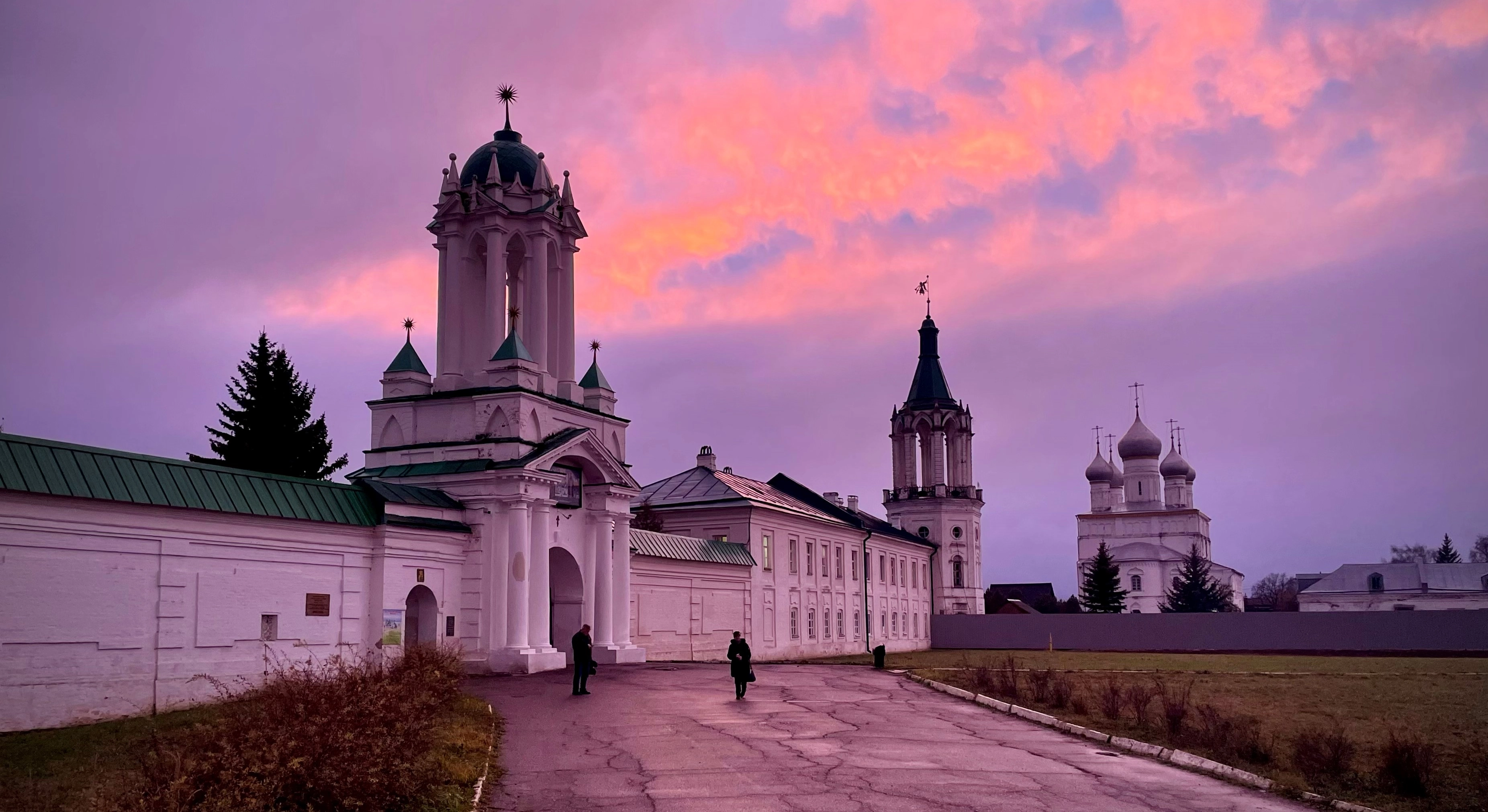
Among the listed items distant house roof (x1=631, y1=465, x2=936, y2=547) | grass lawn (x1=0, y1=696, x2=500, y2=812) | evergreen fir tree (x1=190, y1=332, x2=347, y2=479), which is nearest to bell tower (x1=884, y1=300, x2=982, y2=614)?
Answer: distant house roof (x1=631, y1=465, x2=936, y2=547)

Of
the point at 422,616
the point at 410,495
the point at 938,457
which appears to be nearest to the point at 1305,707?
the point at 422,616

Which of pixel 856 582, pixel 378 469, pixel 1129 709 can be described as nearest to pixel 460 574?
pixel 378 469

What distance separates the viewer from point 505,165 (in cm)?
3809

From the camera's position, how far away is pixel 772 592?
52.3 metres

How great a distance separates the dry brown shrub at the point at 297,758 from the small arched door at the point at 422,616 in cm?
1689

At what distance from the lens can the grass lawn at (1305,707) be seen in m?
14.6

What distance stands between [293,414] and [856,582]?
102ft

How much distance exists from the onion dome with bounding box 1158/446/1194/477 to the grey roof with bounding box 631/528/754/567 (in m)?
87.5

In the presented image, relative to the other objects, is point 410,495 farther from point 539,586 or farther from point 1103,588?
point 1103,588

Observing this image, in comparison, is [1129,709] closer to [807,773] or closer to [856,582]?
[807,773]

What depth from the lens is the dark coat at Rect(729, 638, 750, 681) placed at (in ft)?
78.6

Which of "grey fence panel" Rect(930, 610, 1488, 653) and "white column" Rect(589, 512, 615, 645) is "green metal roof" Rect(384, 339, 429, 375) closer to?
"white column" Rect(589, 512, 615, 645)

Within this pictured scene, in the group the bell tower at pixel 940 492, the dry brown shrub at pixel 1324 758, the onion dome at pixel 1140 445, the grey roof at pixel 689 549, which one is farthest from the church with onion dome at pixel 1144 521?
the dry brown shrub at pixel 1324 758

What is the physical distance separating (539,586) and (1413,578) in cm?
10658
